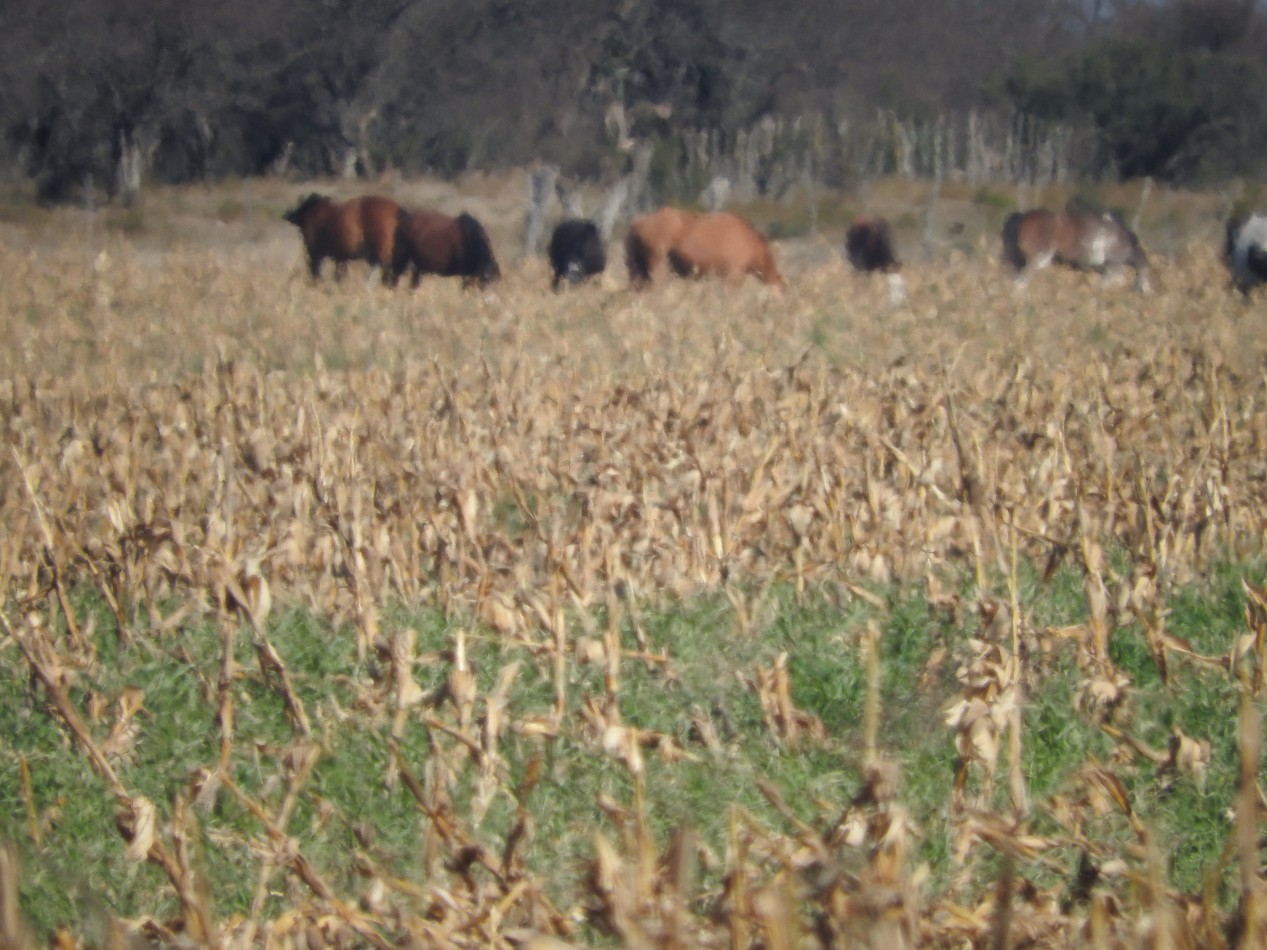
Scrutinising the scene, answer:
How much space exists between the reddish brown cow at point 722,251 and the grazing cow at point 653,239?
0.09 meters

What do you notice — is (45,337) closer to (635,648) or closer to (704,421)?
(704,421)

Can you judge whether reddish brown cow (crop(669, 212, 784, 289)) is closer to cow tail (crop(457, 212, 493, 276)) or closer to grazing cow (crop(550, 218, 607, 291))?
grazing cow (crop(550, 218, 607, 291))

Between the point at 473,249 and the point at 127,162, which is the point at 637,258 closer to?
the point at 473,249

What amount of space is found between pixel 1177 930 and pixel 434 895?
44.3 inches

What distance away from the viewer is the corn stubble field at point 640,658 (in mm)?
2502

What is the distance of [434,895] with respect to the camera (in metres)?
2.43

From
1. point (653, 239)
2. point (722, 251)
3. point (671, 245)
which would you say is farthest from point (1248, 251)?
point (653, 239)

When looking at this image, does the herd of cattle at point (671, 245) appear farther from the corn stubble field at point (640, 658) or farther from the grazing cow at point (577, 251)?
the corn stubble field at point (640, 658)

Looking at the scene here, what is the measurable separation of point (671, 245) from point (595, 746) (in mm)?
14057

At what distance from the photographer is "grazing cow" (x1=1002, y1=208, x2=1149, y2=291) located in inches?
711

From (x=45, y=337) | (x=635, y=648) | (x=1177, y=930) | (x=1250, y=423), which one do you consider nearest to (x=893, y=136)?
(x=45, y=337)

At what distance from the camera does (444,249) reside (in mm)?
18453

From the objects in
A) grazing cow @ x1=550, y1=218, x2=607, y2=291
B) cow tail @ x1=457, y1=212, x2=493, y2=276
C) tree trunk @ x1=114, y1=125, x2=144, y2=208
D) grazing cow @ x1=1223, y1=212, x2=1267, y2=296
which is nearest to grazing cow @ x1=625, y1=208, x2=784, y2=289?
grazing cow @ x1=550, y1=218, x2=607, y2=291

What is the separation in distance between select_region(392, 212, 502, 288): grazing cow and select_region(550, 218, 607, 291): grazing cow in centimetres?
84
